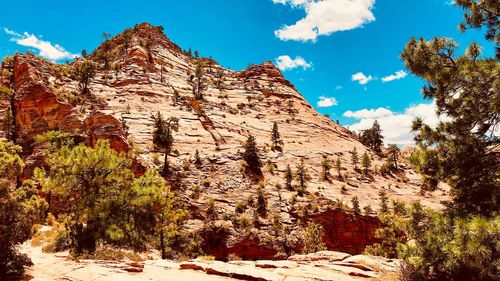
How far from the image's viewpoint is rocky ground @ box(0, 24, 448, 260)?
41.2 metres

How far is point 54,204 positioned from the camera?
108ft

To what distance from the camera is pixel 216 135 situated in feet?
193

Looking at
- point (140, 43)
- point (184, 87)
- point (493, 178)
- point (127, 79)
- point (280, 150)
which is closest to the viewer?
point (493, 178)

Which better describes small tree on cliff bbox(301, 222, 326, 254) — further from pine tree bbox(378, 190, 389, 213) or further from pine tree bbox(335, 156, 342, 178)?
pine tree bbox(335, 156, 342, 178)

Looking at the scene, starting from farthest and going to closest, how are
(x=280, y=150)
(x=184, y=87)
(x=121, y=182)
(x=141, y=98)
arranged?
(x=184, y=87) → (x=141, y=98) → (x=280, y=150) → (x=121, y=182)

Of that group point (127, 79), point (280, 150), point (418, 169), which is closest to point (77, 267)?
point (418, 169)

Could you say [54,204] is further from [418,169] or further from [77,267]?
[418,169]

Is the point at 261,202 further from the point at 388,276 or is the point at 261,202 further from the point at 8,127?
the point at 8,127

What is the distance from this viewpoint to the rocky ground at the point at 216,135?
1624 inches

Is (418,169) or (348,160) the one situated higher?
(348,160)

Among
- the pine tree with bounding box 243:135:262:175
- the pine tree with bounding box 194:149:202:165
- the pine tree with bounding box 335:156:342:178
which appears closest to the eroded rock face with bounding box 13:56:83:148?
the pine tree with bounding box 194:149:202:165

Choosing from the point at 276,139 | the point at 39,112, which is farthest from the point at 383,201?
the point at 39,112

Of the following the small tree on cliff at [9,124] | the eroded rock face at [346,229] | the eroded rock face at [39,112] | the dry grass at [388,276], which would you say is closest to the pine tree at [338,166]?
the eroded rock face at [346,229]

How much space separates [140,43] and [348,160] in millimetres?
62291
